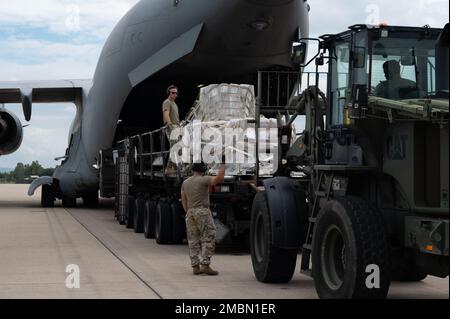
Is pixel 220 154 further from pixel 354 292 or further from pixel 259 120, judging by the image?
pixel 354 292

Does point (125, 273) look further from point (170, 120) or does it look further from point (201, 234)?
point (170, 120)

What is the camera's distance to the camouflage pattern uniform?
30.1 feet

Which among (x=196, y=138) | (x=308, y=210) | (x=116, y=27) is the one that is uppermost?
(x=116, y=27)

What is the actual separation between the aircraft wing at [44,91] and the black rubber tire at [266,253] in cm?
1692

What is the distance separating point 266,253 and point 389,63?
8.23 ft

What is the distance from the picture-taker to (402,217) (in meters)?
6.45

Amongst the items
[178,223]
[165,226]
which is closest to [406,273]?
[178,223]

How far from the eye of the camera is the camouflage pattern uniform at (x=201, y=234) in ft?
30.1

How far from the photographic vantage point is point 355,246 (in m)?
6.18

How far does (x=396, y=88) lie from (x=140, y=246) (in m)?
6.98

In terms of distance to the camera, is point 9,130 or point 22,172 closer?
point 9,130
